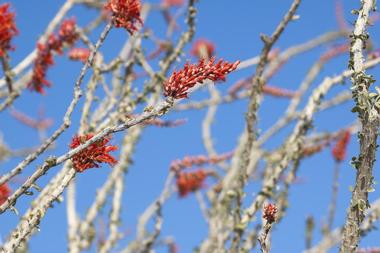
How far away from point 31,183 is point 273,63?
7.42m

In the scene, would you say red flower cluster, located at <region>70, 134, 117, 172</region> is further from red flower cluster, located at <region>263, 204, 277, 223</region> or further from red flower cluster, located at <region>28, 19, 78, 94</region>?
red flower cluster, located at <region>28, 19, 78, 94</region>

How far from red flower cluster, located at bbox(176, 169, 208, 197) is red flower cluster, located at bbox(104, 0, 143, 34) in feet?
14.9

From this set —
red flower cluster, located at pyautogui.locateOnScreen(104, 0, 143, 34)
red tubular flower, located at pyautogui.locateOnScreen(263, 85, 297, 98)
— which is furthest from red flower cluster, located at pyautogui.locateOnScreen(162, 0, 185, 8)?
red flower cluster, located at pyautogui.locateOnScreen(104, 0, 143, 34)

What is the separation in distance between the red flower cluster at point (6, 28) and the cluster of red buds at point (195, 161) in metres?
2.90

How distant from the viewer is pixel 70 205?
21.9 ft

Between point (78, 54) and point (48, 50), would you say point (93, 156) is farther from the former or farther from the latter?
point (78, 54)

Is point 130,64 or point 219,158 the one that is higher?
point 219,158

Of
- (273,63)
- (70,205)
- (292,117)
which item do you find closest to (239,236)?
(70,205)

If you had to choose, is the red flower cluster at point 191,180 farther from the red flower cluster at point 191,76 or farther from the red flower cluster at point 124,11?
the red flower cluster at point 191,76

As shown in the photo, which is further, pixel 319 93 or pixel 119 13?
pixel 319 93

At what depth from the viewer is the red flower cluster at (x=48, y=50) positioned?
4.89 meters

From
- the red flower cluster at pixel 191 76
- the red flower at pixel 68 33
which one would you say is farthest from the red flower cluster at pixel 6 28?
the red flower cluster at pixel 191 76

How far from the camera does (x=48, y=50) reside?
520cm

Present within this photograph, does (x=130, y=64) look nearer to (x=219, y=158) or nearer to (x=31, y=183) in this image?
A: (x=219, y=158)
